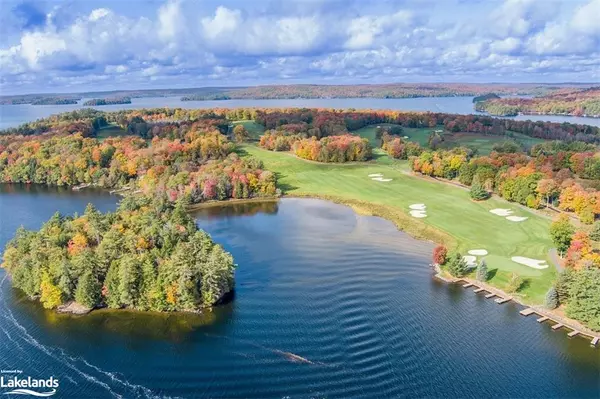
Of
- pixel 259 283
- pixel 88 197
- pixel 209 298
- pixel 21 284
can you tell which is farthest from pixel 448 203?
pixel 88 197

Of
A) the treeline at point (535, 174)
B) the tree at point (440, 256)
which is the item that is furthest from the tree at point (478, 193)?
the tree at point (440, 256)

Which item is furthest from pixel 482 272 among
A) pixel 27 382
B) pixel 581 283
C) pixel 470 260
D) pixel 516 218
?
pixel 27 382

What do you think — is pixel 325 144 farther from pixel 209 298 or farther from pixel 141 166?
pixel 209 298

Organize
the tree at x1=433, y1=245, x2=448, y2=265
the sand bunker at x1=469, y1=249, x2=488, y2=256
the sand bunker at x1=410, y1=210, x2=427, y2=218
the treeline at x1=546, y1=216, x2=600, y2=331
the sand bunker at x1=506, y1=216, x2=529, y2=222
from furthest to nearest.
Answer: the sand bunker at x1=410, y1=210, x2=427, y2=218
the sand bunker at x1=506, y1=216, x2=529, y2=222
the sand bunker at x1=469, y1=249, x2=488, y2=256
the tree at x1=433, y1=245, x2=448, y2=265
the treeline at x1=546, y1=216, x2=600, y2=331

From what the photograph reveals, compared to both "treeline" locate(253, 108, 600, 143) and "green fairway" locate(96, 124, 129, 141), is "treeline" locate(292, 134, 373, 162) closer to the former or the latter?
"treeline" locate(253, 108, 600, 143)

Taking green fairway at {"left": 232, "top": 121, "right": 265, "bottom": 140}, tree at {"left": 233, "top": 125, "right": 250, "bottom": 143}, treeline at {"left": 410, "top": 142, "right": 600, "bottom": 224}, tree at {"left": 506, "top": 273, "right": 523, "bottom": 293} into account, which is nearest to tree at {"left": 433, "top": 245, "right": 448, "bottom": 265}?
tree at {"left": 506, "top": 273, "right": 523, "bottom": 293}

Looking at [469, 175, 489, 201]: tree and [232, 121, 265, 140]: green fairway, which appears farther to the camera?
[232, 121, 265, 140]: green fairway
